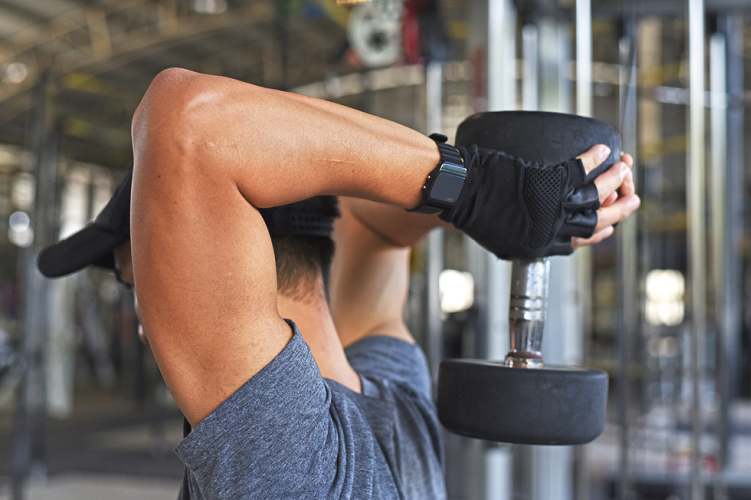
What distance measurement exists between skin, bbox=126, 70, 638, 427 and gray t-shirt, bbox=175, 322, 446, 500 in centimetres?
2

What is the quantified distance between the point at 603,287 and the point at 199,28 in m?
6.82

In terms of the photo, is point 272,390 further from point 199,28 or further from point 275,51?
point 275,51

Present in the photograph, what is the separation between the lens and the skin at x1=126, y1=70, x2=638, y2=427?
1.63 feet

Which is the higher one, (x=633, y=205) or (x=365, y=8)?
(x=365, y=8)

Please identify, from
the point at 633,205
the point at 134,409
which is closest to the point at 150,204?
the point at 633,205

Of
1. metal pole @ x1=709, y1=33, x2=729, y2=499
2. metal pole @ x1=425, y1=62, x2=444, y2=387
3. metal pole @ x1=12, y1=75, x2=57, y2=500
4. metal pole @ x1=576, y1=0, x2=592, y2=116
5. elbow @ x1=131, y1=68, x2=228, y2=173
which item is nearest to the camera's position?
elbow @ x1=131, y1=68, x2=228, y2=173

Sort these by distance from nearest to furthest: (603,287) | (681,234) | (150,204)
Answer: (150,204) < (681,234) < (603,287)

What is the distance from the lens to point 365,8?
350cm

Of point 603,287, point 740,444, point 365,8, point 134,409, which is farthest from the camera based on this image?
point 603,287

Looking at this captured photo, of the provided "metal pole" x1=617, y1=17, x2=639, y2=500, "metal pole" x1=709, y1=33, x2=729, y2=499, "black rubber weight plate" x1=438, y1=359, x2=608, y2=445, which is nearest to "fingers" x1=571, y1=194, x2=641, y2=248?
"black rubber weight plate" x1=438, y1=359, x2=608, y2=445

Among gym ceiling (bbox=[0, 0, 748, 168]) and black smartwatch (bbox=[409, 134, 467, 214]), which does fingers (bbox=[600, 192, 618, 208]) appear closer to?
black smartwatch (bbox=[409, 134, 467, 214])

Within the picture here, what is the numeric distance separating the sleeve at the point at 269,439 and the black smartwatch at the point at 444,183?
0.58 ft

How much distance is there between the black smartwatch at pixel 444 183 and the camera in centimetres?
58

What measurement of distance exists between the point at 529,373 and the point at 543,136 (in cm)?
24
